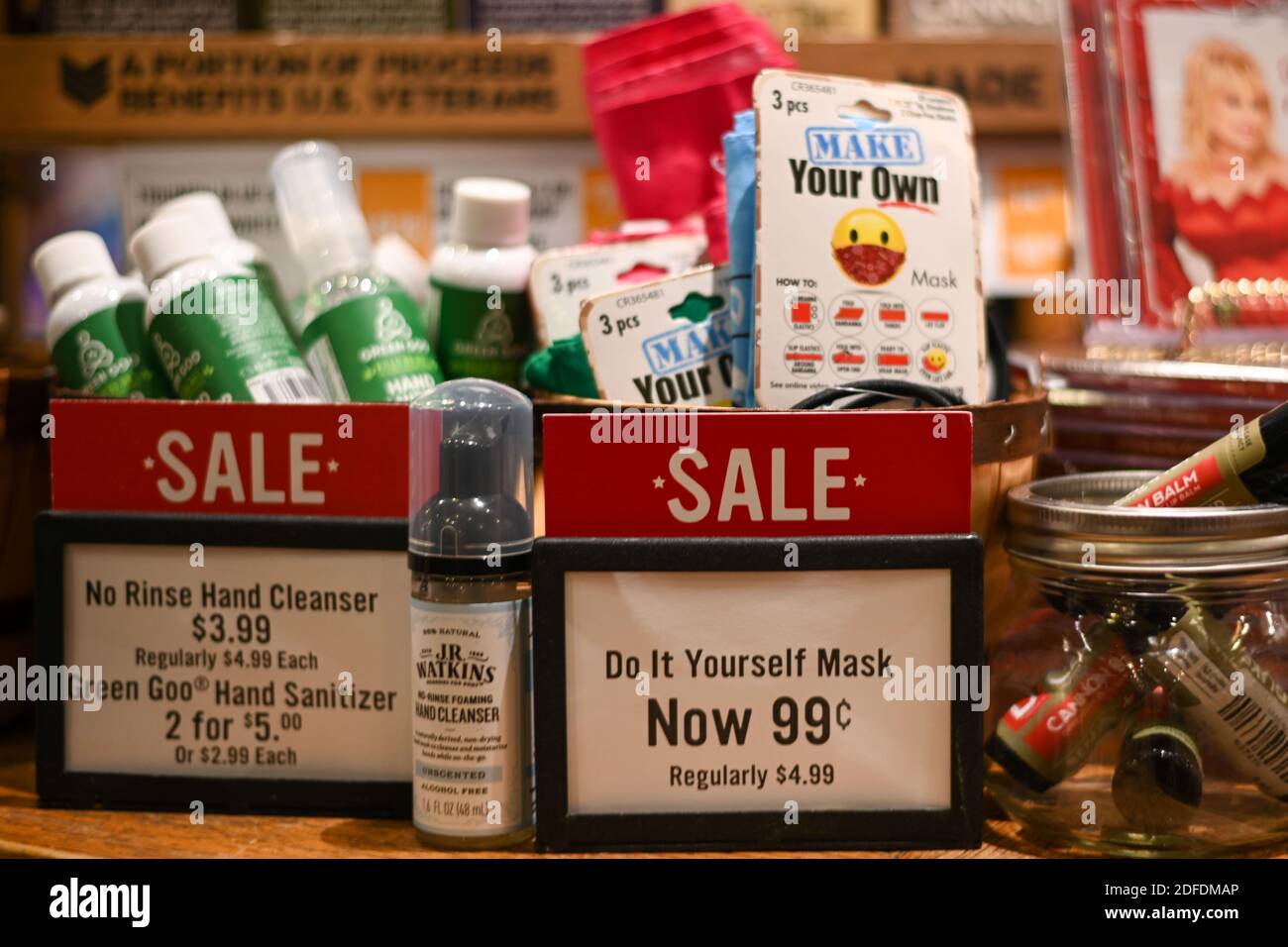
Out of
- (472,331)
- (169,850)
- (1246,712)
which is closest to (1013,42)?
(472,331)

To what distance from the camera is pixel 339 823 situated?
86 cm

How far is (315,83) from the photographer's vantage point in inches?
54.1

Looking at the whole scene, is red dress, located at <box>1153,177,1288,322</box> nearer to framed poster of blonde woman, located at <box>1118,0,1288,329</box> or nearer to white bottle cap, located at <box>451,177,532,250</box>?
framed poster of blonde woman, located at <box>1118,0,1288,329</box>

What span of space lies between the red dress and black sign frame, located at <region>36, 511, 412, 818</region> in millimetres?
795

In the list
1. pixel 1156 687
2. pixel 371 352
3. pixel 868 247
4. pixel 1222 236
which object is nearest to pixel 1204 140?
pixel 1222 236

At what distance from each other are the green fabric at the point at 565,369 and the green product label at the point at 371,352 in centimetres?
8

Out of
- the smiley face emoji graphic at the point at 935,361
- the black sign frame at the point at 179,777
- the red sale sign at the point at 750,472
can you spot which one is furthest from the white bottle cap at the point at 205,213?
the smiley face emoji graphic at the point at 935,361

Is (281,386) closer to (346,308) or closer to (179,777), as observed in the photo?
(346,308)

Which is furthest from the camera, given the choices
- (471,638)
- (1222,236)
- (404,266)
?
(1222,236)

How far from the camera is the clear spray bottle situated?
0.77 metres

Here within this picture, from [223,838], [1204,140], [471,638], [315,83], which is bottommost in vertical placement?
[223,838]

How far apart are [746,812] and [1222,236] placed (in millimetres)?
778

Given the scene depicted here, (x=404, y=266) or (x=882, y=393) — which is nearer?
(x=882, y=393)

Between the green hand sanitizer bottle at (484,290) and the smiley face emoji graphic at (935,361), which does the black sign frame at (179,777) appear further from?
the smiley face emoji graphic at (935,361)
